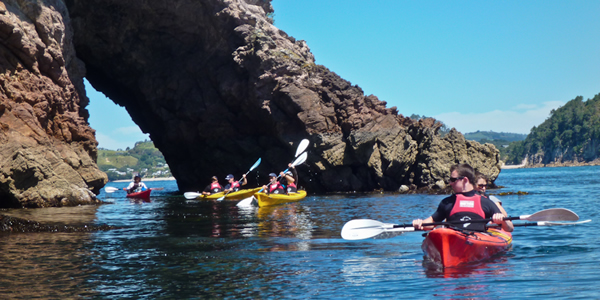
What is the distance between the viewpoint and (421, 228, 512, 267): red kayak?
276 inches

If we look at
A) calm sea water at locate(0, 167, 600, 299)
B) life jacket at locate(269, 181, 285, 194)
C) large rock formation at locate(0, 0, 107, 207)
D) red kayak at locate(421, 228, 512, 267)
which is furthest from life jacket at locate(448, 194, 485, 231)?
large rock formation at locate(0, 0, 107, 207)

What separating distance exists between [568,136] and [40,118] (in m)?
139

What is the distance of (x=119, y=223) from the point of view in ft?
47.5

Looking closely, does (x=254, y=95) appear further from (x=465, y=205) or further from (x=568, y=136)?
(x=568, y=136)

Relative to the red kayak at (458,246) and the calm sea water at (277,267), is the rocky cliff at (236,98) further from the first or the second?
the red kayak at (458,246)

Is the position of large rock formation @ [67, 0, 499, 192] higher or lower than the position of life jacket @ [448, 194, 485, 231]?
higher

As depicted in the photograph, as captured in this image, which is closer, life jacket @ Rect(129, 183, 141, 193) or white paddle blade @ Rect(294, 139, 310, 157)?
white paddle blade @ Rect(294, 139, 310, 157)

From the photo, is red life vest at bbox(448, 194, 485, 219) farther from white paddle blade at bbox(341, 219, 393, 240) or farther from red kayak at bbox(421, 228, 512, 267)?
white paddle blade at bbox(341, 219, 393, 240)

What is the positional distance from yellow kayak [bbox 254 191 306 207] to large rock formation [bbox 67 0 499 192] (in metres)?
7.98

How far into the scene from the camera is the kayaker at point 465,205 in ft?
24.3

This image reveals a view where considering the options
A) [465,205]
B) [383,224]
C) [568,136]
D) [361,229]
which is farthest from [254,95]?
[568,136]

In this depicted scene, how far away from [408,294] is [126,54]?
3065 cm

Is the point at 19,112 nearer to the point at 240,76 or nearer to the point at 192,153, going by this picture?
the point at 240,76

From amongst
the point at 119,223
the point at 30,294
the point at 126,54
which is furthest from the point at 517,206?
the point at 126,54
